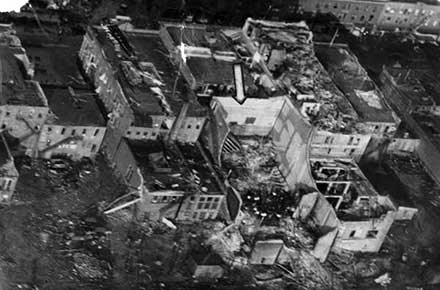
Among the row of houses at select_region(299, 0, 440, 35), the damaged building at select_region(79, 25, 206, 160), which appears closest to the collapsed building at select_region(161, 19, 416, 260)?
the damaged building at select_region(79, 25, 206, 160)

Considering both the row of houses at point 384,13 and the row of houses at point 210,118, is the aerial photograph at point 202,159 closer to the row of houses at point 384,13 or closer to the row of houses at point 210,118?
the row of houses at point 210,118

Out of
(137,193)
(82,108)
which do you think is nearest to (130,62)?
(82,108)

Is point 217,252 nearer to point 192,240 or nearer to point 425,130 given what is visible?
point 192,240

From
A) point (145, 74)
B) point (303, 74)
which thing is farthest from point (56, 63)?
point (303, 74)

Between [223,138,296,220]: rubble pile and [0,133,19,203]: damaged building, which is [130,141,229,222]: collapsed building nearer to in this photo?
[223,138,296,220]: rubble pile

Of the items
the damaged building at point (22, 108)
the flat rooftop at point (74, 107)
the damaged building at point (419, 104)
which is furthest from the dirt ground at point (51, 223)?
the damaged building at point (419, 104)

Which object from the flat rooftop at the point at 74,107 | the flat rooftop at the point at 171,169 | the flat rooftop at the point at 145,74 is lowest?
the flat rooftop at the point at 171,169
